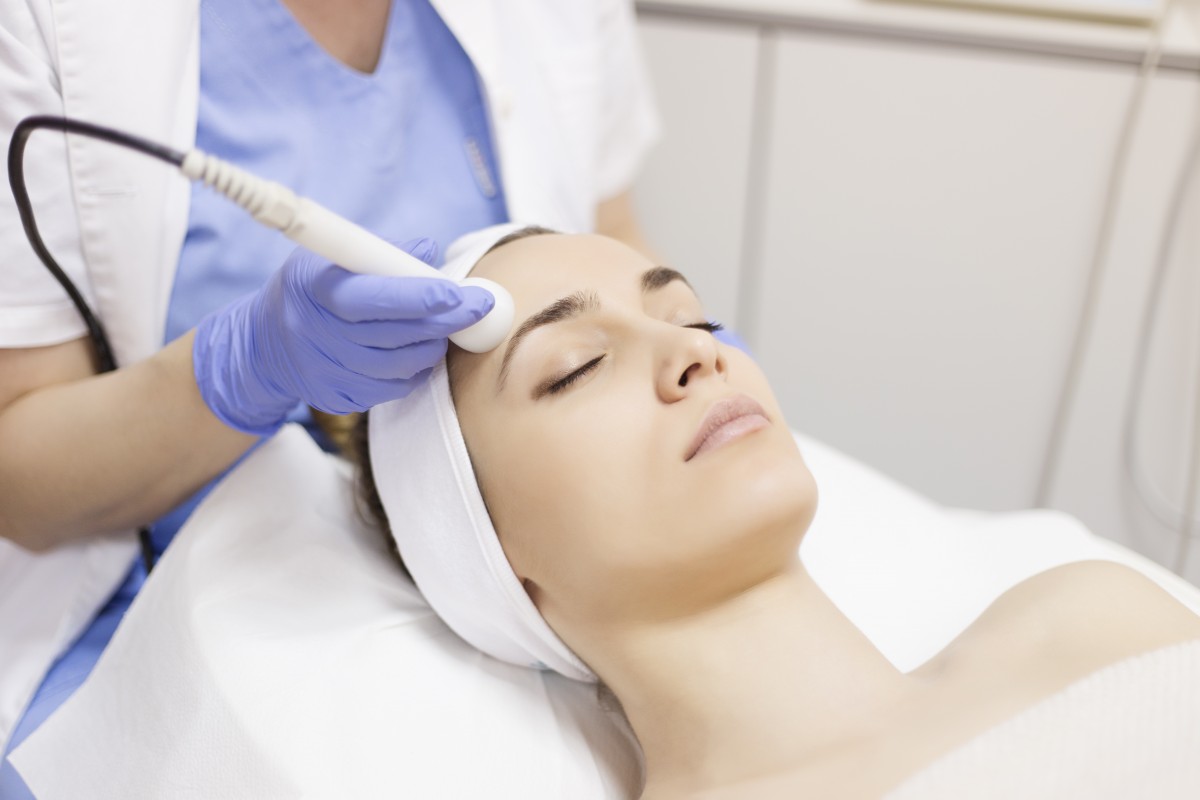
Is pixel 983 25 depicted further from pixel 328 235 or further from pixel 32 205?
pixel 32 205

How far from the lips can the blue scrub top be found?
1.59ft

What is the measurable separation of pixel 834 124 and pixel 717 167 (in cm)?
23

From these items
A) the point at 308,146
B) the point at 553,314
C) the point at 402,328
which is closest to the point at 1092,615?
the point at 553,314

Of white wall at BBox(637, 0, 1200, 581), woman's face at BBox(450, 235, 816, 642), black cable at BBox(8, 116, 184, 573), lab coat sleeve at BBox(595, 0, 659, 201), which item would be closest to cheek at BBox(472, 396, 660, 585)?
woman's face at BBox(450, 235, 816, 642)

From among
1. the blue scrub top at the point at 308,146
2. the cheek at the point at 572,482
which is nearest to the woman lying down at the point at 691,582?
the cheek at the point at 572,482

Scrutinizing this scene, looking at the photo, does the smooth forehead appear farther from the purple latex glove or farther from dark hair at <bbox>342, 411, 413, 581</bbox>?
dark hair at <bbox>342, 411, 413, 581</bbox>

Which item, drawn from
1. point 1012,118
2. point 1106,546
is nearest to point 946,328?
point 1012,118

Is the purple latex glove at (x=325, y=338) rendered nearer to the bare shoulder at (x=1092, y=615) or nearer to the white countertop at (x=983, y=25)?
the bare shoulder at (x=1092, y=615)

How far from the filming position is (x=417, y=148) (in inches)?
48.8

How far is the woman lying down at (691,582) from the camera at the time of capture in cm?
81

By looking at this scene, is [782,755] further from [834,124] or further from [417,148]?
[834,124]

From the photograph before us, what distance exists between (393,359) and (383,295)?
79mm

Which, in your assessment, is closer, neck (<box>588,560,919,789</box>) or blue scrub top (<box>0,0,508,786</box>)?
neck (<box>588,560,919,789</box>)

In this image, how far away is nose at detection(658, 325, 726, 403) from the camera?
877 millimetres
